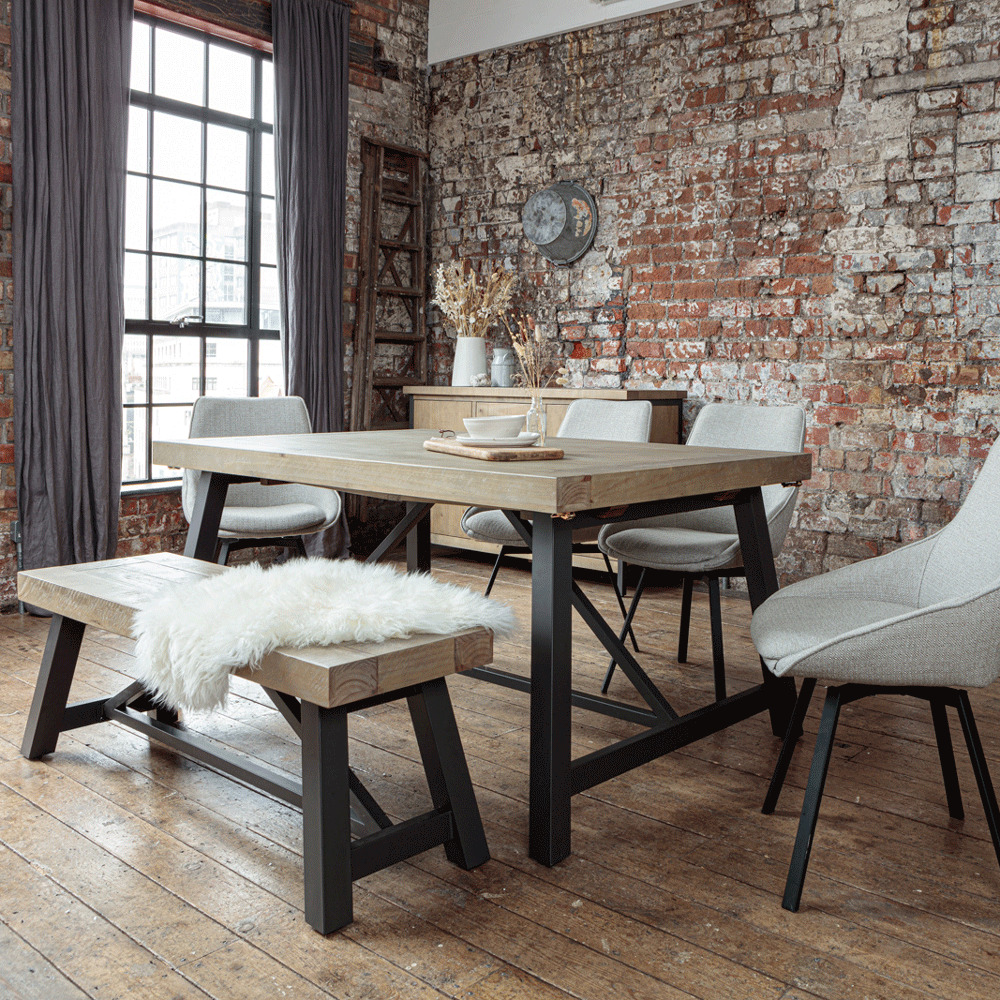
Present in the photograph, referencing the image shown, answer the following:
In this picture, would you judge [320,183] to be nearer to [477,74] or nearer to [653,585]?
[477,74]

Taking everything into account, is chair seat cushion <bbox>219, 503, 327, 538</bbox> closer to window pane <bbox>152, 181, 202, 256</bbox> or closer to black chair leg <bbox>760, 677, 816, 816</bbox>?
window pane <bbox>152, 181, 202, 256</bbox>

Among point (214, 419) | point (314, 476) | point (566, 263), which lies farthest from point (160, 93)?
point (314, 476)

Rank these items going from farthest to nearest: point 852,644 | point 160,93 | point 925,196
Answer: point 160,93
point 925,196
point 852,644

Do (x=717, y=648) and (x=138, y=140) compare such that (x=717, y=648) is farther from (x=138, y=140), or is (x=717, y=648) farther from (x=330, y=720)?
(x=138, y=140)

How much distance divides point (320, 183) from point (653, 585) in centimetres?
276

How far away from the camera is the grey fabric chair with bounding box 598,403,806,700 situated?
2.86m

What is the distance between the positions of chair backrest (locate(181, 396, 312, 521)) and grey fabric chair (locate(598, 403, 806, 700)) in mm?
1615

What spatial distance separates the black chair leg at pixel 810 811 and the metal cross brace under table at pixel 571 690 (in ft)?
1.52

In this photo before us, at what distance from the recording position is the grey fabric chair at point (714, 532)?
2.86 m

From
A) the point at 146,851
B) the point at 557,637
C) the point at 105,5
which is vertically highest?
the point at 105,5

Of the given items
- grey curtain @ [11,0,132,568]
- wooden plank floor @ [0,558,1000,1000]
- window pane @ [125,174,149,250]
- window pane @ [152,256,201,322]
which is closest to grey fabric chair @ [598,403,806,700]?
wooden plank floor @ [0,558,1000,1000]

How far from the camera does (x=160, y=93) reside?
4613 mm

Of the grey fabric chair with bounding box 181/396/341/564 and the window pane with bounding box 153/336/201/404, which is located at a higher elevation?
the window pane with bounding box 153/336/201/404

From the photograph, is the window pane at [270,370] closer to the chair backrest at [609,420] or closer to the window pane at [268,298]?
the window pane at [268,298]
